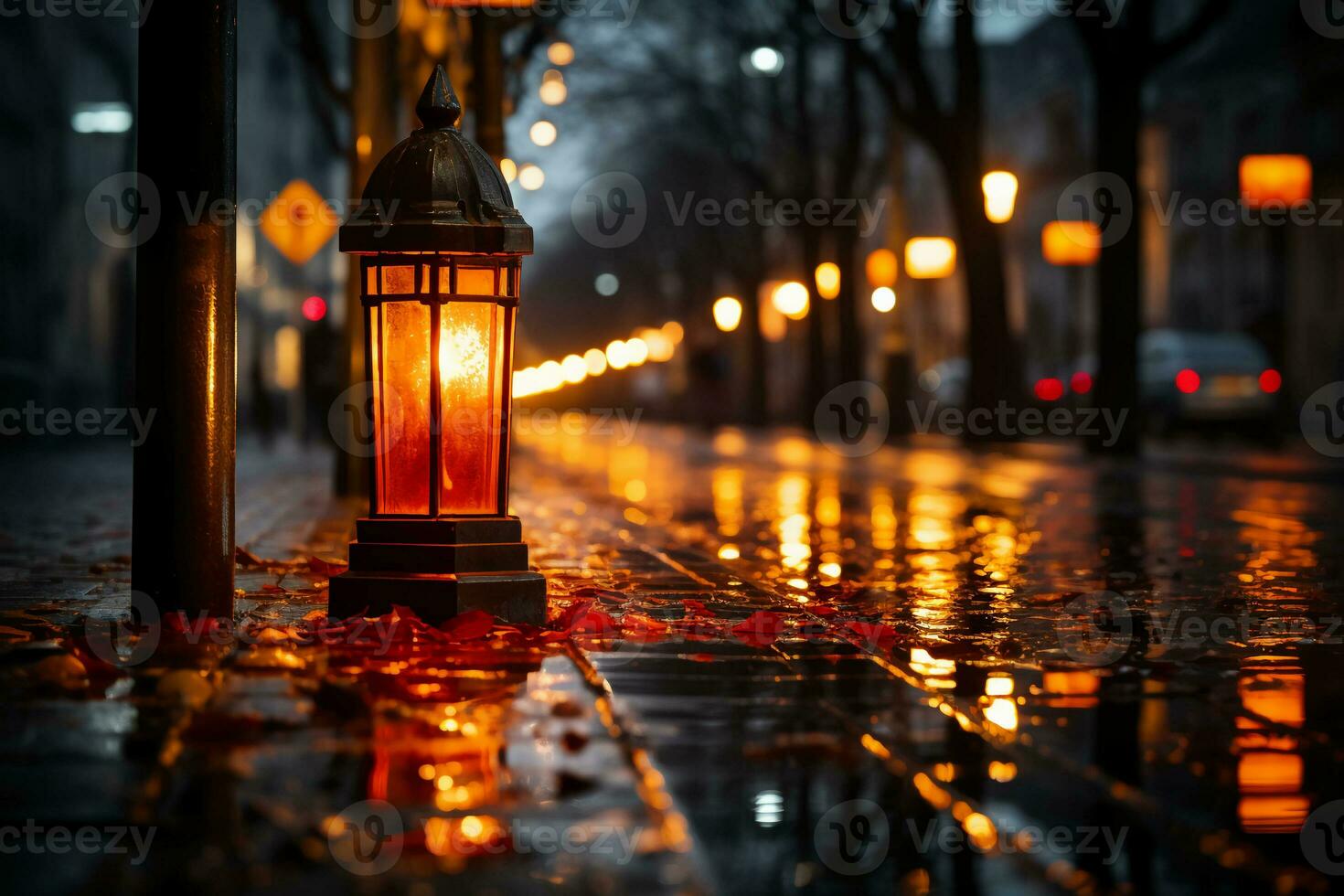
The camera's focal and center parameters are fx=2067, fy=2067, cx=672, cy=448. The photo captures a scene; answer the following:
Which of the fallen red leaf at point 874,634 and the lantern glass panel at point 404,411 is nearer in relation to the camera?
the fallen red leaf at point 874,634

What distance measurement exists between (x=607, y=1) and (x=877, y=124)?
80.4 ft

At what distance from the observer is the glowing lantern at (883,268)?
39.1 m

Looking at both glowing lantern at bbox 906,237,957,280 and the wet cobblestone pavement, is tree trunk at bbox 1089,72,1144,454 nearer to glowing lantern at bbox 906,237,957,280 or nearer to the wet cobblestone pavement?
glowing lantern at bbox 906,237,957,280

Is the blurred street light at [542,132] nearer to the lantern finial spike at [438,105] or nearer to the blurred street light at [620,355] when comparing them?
the lantern finial spike at [438,105]

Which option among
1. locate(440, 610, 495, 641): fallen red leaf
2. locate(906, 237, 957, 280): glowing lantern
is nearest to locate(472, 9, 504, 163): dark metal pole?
locate(440, 610, 495, 641): fallen red leaf

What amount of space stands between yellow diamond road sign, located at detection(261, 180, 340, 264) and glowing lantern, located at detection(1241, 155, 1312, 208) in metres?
14.3

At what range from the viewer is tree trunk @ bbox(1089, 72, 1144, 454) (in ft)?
91.0

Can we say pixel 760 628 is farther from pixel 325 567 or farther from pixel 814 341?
pixel 814 341

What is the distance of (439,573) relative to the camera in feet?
25.3

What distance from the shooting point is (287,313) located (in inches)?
2416

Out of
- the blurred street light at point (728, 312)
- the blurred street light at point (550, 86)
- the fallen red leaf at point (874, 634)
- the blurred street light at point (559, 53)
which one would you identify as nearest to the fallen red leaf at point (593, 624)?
the fallen red leaf at point (874, 634)

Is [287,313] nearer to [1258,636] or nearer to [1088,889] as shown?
[1258,636]

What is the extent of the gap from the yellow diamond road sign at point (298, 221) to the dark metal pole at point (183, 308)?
1251 cm

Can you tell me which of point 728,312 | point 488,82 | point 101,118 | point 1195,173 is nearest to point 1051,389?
point 1195,173
